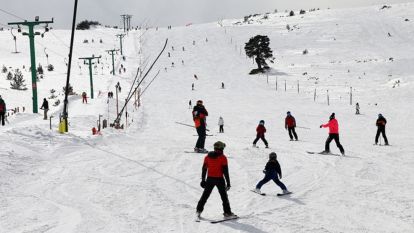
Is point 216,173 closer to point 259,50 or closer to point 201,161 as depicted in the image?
point 201,161

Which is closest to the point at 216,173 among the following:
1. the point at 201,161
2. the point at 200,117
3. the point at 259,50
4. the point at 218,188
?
the point at 218,188

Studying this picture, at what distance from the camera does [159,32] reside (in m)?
109

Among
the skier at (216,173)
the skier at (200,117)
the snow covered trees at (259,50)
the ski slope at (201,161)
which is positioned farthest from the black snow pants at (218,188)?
the snow covered trees at (259,50)

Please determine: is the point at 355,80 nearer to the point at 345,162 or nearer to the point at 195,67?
the point at 195,67

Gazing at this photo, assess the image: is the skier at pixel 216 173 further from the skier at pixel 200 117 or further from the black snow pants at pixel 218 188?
the skier at pixel 200 117

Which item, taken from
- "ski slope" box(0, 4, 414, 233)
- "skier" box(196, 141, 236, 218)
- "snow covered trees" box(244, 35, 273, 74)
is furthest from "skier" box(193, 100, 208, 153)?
"snow covered trees" box(244, 35, 273, 74)

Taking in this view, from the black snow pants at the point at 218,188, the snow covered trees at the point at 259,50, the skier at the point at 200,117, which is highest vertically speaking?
the snow covered trees at the point at 259,50

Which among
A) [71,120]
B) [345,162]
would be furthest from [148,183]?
[71,120]

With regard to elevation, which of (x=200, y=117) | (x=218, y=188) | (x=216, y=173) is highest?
(x=200, y=117)

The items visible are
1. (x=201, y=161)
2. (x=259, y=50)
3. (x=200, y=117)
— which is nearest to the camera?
(x=201, y=161)

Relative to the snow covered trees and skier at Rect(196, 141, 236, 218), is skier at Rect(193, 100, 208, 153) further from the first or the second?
the snow covered trees

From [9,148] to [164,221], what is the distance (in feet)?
26.3

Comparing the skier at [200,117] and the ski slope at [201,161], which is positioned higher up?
the skier at [200,117]

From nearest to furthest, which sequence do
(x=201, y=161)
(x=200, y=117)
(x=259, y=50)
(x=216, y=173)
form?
1. (x=216, y=173)
2. (x=201, y=161)
3. (x=200, y=117)
4. (x=259, y=50)
